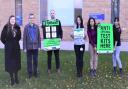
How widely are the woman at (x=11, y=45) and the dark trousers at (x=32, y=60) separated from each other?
1.80 feet

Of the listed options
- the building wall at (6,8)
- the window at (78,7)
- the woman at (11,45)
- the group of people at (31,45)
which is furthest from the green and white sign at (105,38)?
the building wall at (6,8)

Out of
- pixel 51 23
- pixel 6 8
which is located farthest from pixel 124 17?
pixel 51 23

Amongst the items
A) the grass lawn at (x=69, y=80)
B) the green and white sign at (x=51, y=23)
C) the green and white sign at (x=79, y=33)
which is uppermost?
the green and white sign at (x=51, y=23)

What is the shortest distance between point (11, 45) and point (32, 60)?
3.34 ft

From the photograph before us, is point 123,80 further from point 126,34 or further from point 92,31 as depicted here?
point 126,34

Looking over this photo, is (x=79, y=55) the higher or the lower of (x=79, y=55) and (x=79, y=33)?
the lower

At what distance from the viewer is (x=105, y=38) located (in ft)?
49.6

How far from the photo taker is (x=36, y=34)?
48.0 feet

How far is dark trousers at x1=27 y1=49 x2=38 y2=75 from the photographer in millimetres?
14664

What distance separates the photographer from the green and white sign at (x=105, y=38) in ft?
49.2

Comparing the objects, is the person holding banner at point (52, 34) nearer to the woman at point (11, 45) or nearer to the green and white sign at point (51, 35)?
the green and white sign at point (51, 35)

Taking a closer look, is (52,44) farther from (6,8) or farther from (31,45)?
(6,8)

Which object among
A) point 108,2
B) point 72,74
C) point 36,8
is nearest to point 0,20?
point 36,8

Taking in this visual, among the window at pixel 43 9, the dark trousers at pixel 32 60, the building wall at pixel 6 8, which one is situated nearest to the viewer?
the dark trousers at pixel 32 60
